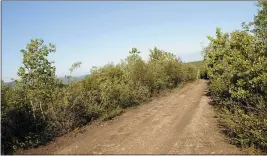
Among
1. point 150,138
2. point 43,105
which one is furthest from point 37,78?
point 150,138

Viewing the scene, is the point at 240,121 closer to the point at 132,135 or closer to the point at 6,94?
the point at 132,135

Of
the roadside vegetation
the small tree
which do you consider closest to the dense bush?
the small tree

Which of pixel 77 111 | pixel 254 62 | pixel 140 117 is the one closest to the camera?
pixel 254 62

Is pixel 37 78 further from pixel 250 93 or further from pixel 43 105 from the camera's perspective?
pixel 250 93

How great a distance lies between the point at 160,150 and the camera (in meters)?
10.9

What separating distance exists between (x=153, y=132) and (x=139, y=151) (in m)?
3.19

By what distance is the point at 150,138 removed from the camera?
12750 mm

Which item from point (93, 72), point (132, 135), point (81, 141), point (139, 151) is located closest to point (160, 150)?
point (139, 151)

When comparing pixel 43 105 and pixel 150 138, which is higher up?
pixel 43 105

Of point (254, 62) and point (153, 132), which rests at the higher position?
point (254, 62)

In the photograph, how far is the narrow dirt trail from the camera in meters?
11.0

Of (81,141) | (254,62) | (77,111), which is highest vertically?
(254,62)

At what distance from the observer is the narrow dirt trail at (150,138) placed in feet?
36.1

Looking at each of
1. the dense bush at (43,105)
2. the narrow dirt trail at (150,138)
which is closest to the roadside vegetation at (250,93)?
the narrow dirt trail at (150,138)
